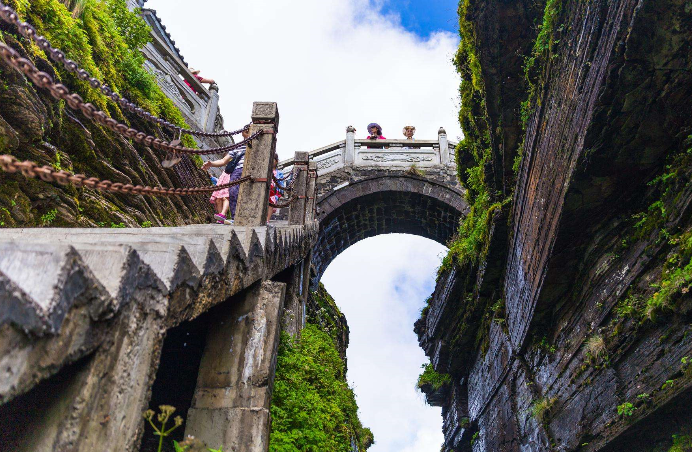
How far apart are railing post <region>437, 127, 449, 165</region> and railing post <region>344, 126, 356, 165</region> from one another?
2724 mm

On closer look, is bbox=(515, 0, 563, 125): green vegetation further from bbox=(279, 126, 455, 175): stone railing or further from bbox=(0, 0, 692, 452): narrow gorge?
bbox=(279, 126, 455, 175): stone railing

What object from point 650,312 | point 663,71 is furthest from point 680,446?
point 663,71

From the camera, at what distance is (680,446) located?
326 centimetres

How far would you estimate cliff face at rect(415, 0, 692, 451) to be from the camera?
10.5ft

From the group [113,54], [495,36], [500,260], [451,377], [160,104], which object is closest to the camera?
[495,36]


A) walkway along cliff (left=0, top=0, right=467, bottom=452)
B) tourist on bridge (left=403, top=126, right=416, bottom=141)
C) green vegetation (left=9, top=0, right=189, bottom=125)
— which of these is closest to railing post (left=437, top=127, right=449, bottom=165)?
tourist on bridge (left=403, top=126, right=416, bottom=141)

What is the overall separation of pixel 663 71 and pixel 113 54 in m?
7.45

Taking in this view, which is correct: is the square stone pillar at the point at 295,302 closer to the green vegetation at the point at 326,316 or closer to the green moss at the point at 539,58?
the green vegetation at the point at 326,316

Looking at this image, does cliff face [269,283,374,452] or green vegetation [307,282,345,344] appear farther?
green vegetation [307,282,345,344]

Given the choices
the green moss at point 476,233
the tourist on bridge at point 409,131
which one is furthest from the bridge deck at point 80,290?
the tourist on bridge at point 409,131

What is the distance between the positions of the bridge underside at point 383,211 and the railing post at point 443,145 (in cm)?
102

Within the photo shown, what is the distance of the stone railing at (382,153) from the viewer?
14.3m

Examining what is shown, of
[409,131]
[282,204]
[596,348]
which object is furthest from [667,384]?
[409,131]

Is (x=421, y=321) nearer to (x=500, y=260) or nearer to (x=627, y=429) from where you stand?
(x=500, y=260)
